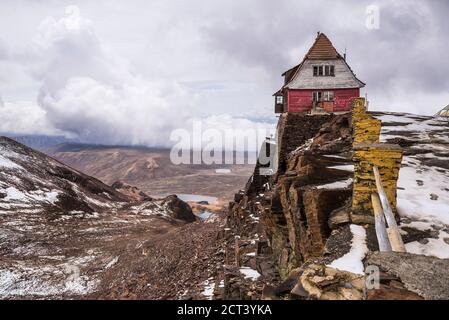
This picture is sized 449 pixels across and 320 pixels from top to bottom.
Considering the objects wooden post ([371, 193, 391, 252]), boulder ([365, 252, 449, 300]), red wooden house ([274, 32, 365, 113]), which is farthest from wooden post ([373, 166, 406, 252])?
red wooden house ([274, 32, 365, 113])

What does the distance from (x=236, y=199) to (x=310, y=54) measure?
49.9ft

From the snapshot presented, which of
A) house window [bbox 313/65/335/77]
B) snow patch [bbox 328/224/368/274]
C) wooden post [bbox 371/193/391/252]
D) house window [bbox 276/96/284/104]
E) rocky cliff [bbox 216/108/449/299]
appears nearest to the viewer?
rocky cliff [bbox 216/108/449/299]

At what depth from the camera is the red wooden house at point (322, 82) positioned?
29.0 meters

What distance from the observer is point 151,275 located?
24.8 meters

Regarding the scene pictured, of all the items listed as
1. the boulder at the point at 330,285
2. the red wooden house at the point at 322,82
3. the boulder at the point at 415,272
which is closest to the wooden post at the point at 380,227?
the boulder at the point at 415,272

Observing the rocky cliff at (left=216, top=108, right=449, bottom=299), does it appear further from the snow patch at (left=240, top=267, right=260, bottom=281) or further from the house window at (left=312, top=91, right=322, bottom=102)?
the house window at (left=312, top=91, right=322, bottom=102)

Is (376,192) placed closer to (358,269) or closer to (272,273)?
(358,269)

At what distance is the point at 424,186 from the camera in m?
9.93

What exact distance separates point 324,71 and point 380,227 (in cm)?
2521

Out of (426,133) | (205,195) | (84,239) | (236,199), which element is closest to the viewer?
(426,133)

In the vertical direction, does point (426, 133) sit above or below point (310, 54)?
below

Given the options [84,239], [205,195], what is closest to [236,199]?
[84,239]

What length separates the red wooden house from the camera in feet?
95.1

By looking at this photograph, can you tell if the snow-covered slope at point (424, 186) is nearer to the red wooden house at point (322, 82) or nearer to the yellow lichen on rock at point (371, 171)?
the yellow lichen on rock at point (371, 171)
